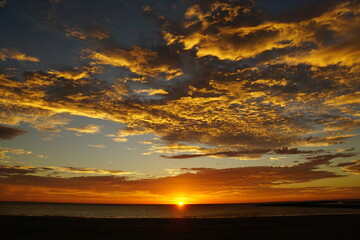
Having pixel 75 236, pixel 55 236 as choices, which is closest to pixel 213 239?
pixel 75 236

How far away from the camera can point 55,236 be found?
20656 millimetres

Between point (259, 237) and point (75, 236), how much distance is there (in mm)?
15248

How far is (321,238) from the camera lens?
2055 cm

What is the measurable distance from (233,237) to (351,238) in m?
9.65

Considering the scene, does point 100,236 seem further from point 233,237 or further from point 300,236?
point 300,236

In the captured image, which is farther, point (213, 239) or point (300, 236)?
point (300, 236)

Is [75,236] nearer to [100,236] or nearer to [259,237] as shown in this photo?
[100,236]

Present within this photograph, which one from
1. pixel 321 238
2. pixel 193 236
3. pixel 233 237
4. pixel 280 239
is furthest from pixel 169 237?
pixel 321 238

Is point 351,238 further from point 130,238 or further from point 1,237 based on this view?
point 1,237

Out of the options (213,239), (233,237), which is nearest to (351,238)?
(233,237)

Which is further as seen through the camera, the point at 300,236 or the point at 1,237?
the point at 300,236

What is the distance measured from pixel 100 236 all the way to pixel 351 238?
20.7 metres

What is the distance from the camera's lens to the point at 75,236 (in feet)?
67.9

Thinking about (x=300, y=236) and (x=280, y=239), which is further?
(x=300, y=236)
